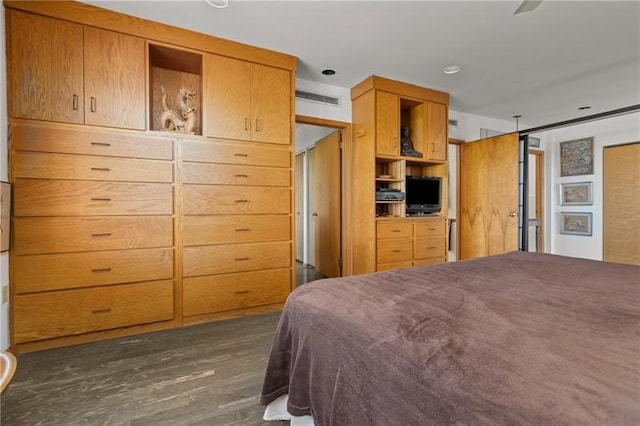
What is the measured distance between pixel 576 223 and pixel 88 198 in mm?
6827

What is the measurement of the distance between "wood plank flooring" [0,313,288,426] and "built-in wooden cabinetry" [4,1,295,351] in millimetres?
271

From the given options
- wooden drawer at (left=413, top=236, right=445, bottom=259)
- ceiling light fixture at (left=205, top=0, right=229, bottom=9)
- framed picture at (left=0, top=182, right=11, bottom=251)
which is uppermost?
ceiling light fixture at (left=205, top=0, right=229, bottom=9)

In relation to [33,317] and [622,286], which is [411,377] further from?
[33,317]

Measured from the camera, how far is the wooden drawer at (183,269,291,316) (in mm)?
2545

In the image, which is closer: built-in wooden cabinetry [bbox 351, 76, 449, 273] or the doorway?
built-in wooden cabinetry [bbox 351, 76, 449, 273]

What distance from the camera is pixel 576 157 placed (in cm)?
497

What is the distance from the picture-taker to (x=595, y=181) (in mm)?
4711

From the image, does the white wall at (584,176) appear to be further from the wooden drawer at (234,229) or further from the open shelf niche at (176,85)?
the open shelf niche at (176,85)

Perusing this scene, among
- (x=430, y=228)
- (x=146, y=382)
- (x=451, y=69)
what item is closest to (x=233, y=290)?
(x=146, y=382)

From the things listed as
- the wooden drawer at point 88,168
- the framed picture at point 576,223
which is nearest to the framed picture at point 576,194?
the framed picture at point 576,223

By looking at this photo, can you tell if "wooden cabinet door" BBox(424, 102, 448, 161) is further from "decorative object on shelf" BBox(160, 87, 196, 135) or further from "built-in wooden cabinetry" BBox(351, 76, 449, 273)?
"decorative object on shelf" BBox(160, 87, 196, 135)

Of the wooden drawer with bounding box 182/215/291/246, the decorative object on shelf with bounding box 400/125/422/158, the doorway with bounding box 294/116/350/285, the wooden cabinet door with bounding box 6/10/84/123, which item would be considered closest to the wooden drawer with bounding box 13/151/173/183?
the wooden cabinet door with bounding box 6/10/84/123

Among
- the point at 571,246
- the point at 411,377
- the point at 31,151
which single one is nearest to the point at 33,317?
the point at 31,151

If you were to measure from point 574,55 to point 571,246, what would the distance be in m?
3.56
